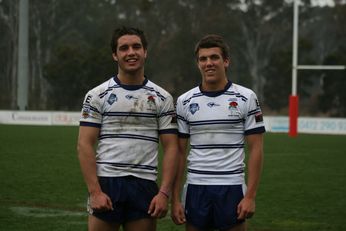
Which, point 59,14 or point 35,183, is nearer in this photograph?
point 35,183

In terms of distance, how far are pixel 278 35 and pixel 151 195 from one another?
1965 inches

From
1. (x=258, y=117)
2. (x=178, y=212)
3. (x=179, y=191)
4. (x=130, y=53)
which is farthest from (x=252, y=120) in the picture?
(x=130, y=53)

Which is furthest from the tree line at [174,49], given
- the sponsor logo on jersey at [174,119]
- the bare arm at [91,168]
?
the bare arm at [91,168]

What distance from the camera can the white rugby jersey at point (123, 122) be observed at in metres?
4.76

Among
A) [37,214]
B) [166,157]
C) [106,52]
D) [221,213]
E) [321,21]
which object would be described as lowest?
[37,214]

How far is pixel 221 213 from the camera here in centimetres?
491

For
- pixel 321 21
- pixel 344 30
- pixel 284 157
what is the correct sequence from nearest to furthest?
pixel 284 157, pixel 344 30, pixel 321 21

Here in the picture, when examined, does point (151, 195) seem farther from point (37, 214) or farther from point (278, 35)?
point (278, 35)

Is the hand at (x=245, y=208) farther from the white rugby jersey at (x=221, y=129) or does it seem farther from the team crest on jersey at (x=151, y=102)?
the team crest on jersey at (x=151, y=102)

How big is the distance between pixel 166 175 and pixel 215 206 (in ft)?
1.28

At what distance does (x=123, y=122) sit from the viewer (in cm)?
477

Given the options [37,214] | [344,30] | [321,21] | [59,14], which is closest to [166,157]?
[37,214]

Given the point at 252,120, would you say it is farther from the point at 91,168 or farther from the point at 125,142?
the point at 91,168

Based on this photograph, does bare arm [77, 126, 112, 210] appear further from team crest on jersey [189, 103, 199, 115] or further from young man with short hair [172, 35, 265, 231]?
team crest on jersey [189, 103, 199, 115]
